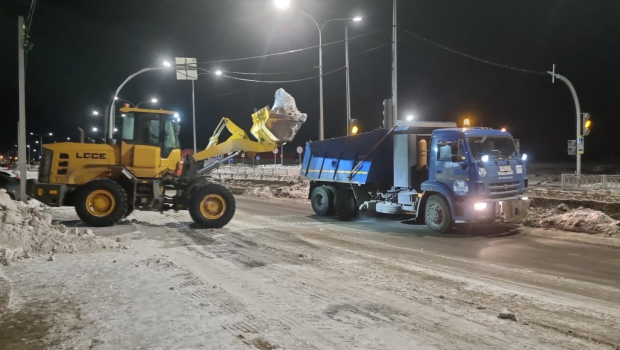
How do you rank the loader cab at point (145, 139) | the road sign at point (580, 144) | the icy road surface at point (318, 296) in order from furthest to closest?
the road sign at point (580, 144) < the loader cab at point (145, 139) < the icy road surface at point (318, 296)

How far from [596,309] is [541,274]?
1749mm

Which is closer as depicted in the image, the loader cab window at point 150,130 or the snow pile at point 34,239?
the snow pile at point 34,239

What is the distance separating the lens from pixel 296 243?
9.96 m

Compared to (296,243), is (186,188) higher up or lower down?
higher up

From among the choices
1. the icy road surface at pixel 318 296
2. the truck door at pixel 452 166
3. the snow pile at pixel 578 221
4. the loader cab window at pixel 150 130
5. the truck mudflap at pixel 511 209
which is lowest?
the icy road surface at pixel 318 296

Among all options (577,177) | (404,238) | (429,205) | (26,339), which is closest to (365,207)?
(429,205)

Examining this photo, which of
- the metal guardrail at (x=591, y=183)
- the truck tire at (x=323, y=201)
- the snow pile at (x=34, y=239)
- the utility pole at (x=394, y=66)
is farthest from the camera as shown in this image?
the metal guardrail at (x=591, y=183)

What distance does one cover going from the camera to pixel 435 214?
11797mm

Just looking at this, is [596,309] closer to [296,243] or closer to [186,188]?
[296,243]

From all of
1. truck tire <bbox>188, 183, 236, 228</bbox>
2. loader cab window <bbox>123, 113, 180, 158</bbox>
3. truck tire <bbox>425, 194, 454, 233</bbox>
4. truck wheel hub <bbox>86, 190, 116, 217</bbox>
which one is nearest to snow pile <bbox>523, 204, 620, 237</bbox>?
truck tire <bbox>425, 194, 454, 233</bbox>

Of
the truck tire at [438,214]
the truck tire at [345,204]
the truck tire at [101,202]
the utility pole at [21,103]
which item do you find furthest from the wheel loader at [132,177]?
the truck tire at [438,214]

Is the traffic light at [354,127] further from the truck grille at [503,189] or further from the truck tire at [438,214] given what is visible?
the truck grille at [503,189]

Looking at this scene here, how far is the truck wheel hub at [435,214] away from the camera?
11.7m

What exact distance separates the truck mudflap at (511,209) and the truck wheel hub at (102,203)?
31.7 ft
